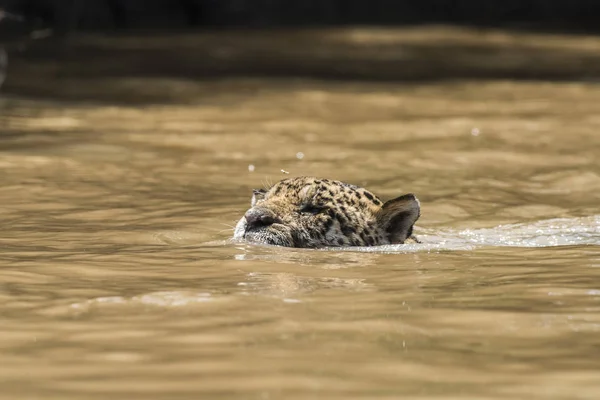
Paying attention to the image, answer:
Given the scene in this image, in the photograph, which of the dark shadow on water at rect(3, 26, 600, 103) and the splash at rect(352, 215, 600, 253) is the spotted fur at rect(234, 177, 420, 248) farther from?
the dark shadow on water at rect(3, 26, 600, 103)

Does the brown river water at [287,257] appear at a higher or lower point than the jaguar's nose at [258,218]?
lower

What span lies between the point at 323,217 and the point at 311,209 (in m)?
0.09

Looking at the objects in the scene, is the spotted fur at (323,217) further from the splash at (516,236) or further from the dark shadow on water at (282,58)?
the dark shadow on water at (282,58)

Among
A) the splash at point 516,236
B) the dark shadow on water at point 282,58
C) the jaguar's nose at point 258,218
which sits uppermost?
the dark shadow on water at point 282,58

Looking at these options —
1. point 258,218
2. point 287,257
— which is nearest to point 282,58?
point 258,218

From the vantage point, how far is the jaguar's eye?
8.20 meters

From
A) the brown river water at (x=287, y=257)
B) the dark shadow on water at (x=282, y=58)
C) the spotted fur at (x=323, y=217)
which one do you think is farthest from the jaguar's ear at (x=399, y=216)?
the dark shadow on water at (x=282, y=58)

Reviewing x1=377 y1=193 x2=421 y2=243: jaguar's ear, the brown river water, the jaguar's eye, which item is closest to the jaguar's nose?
the brown river water

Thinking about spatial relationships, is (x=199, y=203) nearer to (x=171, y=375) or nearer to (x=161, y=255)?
(x=161, y=255)

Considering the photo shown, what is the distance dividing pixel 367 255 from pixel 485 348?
8.65 ft

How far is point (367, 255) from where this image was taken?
25.8 ft

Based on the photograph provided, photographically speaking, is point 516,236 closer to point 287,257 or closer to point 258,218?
point 258,218

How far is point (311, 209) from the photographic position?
822 cm

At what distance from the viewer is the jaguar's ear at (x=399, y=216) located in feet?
26.7
